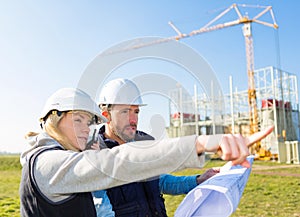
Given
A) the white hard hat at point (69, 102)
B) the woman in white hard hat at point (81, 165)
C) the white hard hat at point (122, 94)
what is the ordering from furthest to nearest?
1. the white hard hat at point (122, 94)
2. the white hard hat at point (69, 102)
3. the woman in white hard hat at point (81, 165)

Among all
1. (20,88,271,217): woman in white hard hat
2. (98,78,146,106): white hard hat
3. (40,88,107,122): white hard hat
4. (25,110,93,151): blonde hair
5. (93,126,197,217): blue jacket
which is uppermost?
(98,78,146,106): white hard hat

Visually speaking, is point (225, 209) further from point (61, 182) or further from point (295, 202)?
point (295, 202)

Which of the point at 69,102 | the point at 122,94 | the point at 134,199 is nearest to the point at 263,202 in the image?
A: the point at 122,94

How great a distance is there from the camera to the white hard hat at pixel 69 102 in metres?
1.68

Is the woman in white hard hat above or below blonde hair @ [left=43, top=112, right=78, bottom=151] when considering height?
below

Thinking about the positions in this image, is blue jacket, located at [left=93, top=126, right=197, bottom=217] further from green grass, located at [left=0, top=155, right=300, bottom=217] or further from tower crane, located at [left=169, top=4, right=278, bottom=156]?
tower crane, located at [left=169, top=4, right=278, bottom=156]

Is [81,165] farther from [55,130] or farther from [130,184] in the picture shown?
[130,184]

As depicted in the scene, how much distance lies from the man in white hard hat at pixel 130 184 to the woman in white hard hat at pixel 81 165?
0.44 metres

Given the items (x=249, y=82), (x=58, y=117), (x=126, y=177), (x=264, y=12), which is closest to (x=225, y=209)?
(x=126, y=177)

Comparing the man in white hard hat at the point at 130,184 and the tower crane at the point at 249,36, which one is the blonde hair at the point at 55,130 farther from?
the tower crane at the point at 249,36

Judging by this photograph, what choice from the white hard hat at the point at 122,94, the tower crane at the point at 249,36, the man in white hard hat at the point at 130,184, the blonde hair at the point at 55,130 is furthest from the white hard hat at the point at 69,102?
the tower crane at the point at 249,36

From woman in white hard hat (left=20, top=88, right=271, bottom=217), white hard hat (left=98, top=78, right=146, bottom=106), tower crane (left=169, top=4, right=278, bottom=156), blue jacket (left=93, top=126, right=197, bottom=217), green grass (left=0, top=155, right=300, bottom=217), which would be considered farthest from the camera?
tower crane (left=169, top=4, right=278, bottom=156)

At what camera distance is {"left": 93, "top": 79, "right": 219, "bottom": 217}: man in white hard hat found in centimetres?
210

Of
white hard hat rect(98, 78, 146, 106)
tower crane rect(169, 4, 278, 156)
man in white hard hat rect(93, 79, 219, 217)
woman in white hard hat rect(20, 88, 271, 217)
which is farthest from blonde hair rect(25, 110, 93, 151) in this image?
tower crane rect(169, 4, 278, 156)
